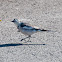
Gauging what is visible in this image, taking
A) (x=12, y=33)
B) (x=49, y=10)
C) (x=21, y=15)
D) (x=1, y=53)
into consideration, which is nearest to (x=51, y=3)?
(x=49, y=10)

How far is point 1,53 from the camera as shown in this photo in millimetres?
9133

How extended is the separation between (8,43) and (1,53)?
101 cm

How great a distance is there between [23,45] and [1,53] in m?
1.01

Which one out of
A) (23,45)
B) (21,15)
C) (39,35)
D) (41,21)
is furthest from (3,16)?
(23,45)

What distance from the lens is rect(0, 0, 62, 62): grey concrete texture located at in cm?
888

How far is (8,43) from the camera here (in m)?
10.1

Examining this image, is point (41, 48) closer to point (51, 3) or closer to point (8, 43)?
point (8, 43)

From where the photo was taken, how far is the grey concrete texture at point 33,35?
8.88 metres

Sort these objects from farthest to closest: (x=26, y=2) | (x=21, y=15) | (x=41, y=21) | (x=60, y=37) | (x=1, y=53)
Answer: (x=26, y=2)
(x=21, y=15)
(x=41, y=21)
(x=60, y=37)
(x=1, y=53)

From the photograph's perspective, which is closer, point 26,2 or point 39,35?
point 39,35

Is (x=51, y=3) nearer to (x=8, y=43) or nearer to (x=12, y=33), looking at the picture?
(x=12, y=33)

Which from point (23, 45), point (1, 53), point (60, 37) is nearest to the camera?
point (1, 53)

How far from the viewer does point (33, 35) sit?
11.1m

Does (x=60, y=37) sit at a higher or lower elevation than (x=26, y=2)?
lower
